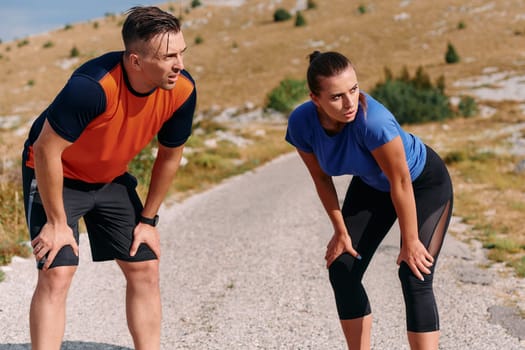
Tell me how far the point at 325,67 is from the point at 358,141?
0.37 metres

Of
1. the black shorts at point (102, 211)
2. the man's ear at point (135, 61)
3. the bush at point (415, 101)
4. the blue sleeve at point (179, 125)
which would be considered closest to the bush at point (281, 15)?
the bush at point (415, 101)

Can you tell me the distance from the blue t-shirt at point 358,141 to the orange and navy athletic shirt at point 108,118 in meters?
0.55

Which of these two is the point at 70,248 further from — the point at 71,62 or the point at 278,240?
the point at 71,62

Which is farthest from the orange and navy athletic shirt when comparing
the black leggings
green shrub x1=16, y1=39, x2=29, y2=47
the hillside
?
green shrub x1=16, y1=39, x2=29, y2=47

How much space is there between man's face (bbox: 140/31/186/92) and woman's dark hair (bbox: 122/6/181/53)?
0.08ft

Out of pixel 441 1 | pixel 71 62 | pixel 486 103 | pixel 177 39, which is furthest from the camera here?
pixel 441 1

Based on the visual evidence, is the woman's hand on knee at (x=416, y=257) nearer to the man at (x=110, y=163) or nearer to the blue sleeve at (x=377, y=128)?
the blue sleeve at (x=377, y=128)

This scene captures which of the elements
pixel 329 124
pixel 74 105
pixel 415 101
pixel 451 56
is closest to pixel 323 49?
pixel 451 56

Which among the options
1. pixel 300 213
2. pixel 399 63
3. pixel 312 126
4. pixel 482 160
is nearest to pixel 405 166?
pixel 312 126

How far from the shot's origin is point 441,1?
145ft

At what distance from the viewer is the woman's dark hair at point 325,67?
2.55m

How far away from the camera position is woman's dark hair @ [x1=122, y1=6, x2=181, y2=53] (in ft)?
8.28

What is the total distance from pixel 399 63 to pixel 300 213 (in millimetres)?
27080

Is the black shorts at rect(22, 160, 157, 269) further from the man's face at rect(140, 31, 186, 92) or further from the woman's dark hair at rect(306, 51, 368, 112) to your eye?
the woman's dark hair at rect(306, 51, 368, 112)
